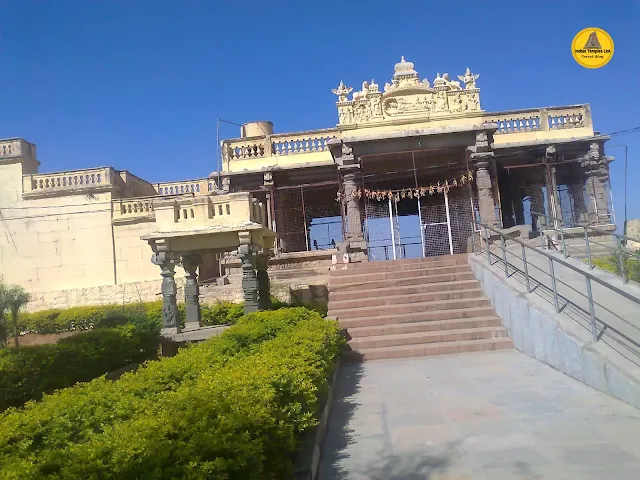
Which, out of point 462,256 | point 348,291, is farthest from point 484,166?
point 348,291

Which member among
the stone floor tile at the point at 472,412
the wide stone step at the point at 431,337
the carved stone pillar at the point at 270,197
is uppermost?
the carved stone pillar at the point at 270,197

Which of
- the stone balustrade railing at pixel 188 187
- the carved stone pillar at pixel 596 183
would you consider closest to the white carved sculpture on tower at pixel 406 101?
the carved stone pillar at pixel 596 183

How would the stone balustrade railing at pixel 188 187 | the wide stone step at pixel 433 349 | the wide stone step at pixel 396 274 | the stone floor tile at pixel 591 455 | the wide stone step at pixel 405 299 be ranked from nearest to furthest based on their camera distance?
the stone floor tile at pixel 591 455 < the wide stone step at pixel 433 349 < the wide stone step at pixel 405 299 < the wide stone step at pixel 396 274 < the stone balustrade railing at pixel 188 187

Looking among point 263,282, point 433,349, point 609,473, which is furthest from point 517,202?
point 609,473

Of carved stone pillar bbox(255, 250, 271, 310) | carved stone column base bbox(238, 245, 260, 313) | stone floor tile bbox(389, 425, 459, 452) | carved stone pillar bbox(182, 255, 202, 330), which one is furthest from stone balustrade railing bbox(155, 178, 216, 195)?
stone floor tile bbox(389, 425, 459, 452)

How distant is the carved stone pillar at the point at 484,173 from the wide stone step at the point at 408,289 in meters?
4.58

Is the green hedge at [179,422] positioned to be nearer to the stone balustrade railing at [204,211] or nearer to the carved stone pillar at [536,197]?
the stone balustrade railing at [204,211]

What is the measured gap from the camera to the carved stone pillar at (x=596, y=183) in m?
16.8

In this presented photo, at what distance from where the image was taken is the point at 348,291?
11156 mm

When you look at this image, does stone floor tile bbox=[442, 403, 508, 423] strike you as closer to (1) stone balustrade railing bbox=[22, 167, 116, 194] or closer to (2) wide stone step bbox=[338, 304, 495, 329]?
(2) wide stone step bbox=[338, 304, 495, 329]

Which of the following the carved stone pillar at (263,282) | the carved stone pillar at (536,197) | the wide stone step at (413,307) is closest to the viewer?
the wide stone step at (413,307)

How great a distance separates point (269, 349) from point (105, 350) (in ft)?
17.8

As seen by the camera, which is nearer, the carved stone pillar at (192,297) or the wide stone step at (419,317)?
the wide stone step at (419,317)

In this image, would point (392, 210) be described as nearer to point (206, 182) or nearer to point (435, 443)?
point (206, 182)
